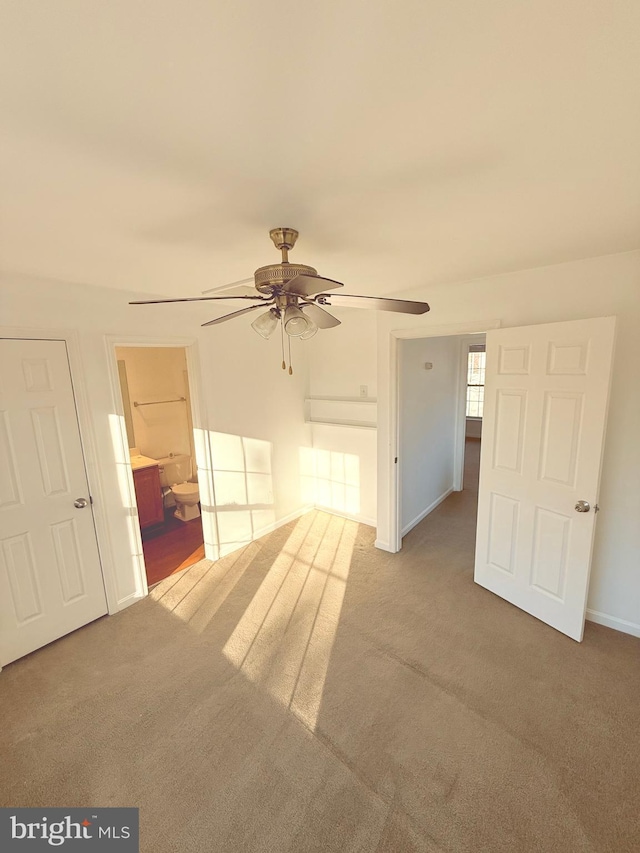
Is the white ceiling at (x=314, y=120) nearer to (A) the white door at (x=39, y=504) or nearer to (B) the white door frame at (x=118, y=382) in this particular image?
(A) the white door at (x=39, y=504)

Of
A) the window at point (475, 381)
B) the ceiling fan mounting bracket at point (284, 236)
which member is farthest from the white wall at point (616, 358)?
the window at point (475, 381)

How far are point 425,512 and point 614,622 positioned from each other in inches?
79.9

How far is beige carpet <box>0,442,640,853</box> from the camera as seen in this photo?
4.79 ft

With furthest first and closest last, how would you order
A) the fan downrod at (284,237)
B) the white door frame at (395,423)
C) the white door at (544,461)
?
the white door frame at (395,423) → the white door at (544,461) → the fan downrod at (284,237)

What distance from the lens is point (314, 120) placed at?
37.4 inches

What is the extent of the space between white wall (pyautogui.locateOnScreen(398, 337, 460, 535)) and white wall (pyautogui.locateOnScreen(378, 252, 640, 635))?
3.06ft

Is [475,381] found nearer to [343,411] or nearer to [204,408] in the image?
[343,411]

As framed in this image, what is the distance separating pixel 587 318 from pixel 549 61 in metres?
1.87

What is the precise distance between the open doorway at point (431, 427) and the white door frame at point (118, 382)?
1795 millimetres

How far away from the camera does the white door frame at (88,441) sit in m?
2.28

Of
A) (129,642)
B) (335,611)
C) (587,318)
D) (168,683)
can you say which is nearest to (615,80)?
(587,318)

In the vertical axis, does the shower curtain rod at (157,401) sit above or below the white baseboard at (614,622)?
above

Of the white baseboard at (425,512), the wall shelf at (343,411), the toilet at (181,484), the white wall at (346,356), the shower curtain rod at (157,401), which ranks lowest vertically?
the white baseboard at (425,512)

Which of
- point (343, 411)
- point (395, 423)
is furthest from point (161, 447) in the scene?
point (395, 423)
